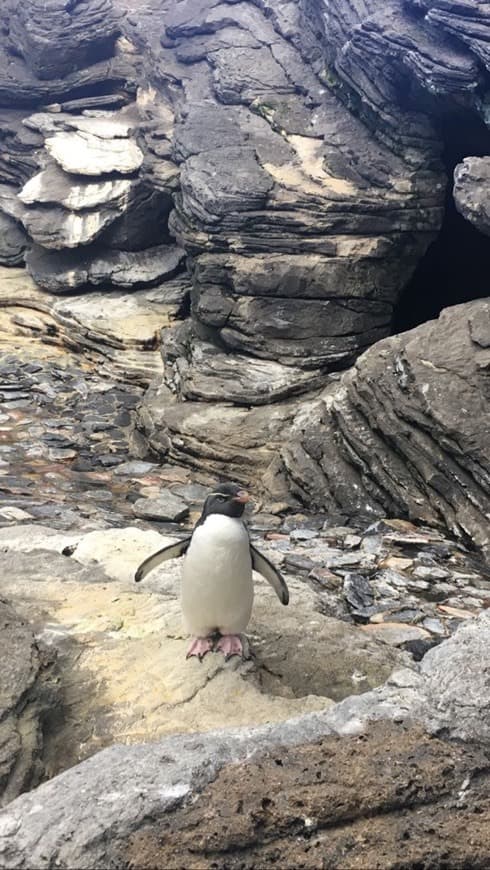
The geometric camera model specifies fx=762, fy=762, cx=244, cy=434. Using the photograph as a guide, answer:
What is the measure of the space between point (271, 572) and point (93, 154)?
41.9 ft

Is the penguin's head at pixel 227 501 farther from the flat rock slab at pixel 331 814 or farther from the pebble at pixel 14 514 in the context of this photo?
the pebble at pixel 14 514

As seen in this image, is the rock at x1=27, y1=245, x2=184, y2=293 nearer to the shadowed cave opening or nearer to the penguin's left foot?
the shadowed cave opening

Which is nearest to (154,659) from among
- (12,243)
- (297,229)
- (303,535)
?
(303,535)

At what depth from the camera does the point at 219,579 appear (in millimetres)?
4105

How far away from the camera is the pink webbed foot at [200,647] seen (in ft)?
13.3

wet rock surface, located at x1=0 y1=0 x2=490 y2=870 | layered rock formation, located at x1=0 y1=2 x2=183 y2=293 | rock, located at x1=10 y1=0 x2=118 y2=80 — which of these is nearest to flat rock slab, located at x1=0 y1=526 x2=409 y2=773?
wet rock surface, located at x1=0 y1=0 x2=490 y2=870

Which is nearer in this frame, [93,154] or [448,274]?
[448,274]

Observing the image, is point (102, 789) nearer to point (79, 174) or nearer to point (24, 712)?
point (24, 712)

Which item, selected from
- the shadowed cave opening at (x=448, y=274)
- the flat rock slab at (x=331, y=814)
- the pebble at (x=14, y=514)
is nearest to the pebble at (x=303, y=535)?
the pebble at (x=14, y=514)

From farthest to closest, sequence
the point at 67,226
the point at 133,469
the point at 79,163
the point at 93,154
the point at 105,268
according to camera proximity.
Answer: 1. the point at 105,268
2. the point at 93,154
3. the point at 79,163
4. the point at 67,226
5. the point at 133,469

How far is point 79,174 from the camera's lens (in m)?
15.0

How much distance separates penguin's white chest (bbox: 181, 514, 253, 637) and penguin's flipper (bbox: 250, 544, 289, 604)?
21cm

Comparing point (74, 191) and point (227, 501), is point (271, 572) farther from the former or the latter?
point (74, 191)

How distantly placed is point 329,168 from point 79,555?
7793 mm
